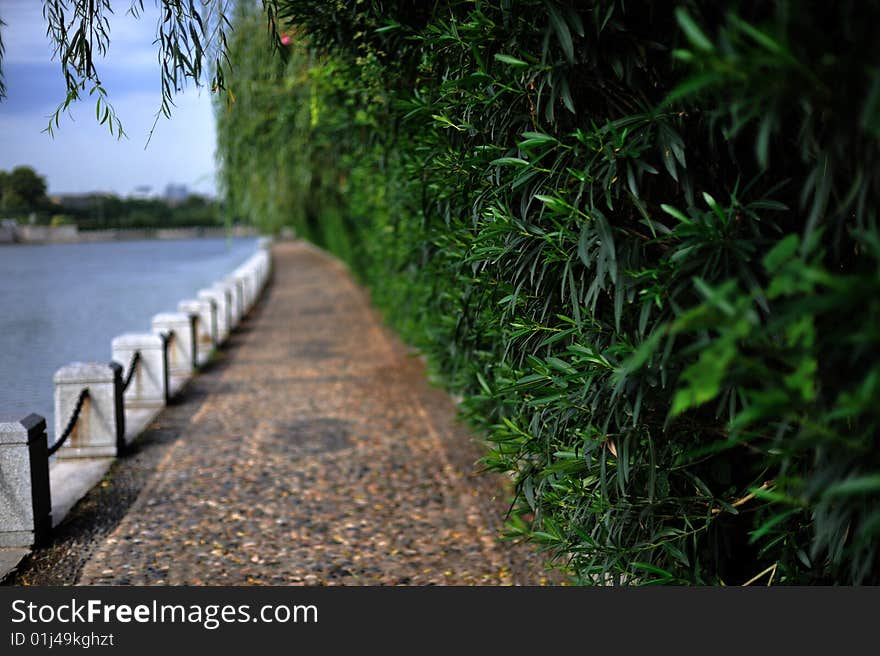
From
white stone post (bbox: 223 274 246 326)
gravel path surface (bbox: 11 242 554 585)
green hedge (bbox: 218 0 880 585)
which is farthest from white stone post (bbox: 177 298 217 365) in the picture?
green hedge (bbox: 218 0 880 585)

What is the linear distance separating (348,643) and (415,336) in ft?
20.0

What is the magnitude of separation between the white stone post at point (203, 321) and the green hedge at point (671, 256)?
8.96 metres

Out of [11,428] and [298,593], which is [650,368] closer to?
[298,593]

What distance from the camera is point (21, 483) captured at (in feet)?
15.1

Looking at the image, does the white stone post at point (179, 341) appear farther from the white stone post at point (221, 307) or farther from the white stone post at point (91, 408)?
the white stone post at point (91, 408)

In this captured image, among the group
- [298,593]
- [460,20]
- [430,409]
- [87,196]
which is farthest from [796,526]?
[87,196]

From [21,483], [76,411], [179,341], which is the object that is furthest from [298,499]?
[179,341]

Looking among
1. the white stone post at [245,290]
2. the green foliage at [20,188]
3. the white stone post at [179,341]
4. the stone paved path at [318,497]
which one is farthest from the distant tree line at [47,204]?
the white stone post at [245,290]

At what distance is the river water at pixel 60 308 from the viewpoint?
7996 millimetres

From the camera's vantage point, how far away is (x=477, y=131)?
3266 millimetres

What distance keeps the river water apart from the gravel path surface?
104 cm

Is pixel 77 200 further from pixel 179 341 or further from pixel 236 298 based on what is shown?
pixel 236 298

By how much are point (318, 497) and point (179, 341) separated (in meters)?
5.50

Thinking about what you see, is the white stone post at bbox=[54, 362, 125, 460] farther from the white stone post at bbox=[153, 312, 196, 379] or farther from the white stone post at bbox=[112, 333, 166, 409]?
the white stone post at bbox=[153, 312, 196, 379]
